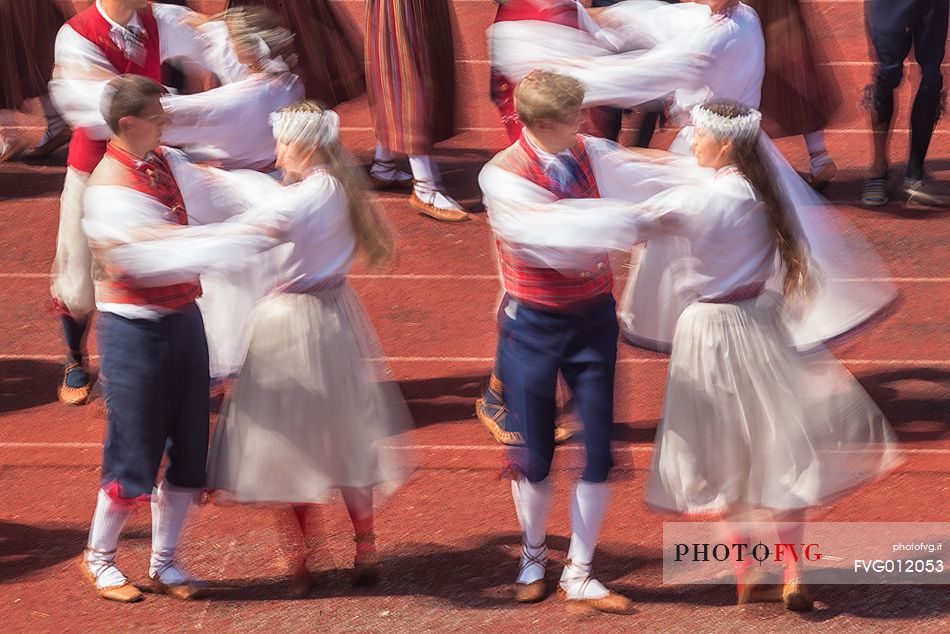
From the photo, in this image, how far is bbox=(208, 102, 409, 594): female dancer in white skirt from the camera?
492 centimetres

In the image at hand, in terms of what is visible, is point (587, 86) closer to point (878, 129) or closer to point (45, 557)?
point (45, 557)

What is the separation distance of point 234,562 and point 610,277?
1718mm

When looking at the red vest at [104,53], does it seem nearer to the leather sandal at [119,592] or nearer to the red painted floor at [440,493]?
the red painted floor at [440,493]

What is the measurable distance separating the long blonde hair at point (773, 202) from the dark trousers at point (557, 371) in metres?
0.58

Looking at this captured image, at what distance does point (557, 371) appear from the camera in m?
4.96

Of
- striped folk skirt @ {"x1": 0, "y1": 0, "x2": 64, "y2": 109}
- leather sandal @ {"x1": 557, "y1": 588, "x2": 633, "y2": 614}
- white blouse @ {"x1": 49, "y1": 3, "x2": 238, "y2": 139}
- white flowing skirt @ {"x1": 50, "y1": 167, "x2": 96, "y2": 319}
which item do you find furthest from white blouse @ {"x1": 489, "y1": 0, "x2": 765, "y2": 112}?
striped folk skirt @ {"x1": 0, "y1": 0, "x2": 64, "y2": 109}

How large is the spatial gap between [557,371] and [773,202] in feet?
2.88

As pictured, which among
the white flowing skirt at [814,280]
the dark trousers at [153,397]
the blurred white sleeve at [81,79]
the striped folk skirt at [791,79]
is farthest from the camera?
the striped folk skirt at [791,79]

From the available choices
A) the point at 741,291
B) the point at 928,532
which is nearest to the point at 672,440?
the point at 741,291

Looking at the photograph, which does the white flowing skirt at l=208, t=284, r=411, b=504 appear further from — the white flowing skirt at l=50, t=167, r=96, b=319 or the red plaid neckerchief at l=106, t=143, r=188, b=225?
the white flowing skirt at l=50, t=167, r=96, b=319

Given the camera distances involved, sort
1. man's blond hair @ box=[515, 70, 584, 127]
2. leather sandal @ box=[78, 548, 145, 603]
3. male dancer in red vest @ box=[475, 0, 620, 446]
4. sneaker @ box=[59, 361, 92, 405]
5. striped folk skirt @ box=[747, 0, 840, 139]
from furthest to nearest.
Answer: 1. striped folk skirt @ box=[747, 0, 840, 139]
2. sneaker @ box=[59, 361, 92, 405]
3. male dancer in red vest @ box=[475, 0, 620, 446]
4. leather sandal @ box=[78, 548, 145, 603]
5. man's blond hair @ box=[515, 70, 584, 127]

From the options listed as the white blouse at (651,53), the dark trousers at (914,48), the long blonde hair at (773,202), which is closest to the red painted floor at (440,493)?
the dark trousers at (914,48)

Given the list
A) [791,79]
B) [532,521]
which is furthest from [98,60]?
[791,79]

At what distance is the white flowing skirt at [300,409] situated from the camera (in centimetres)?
495
